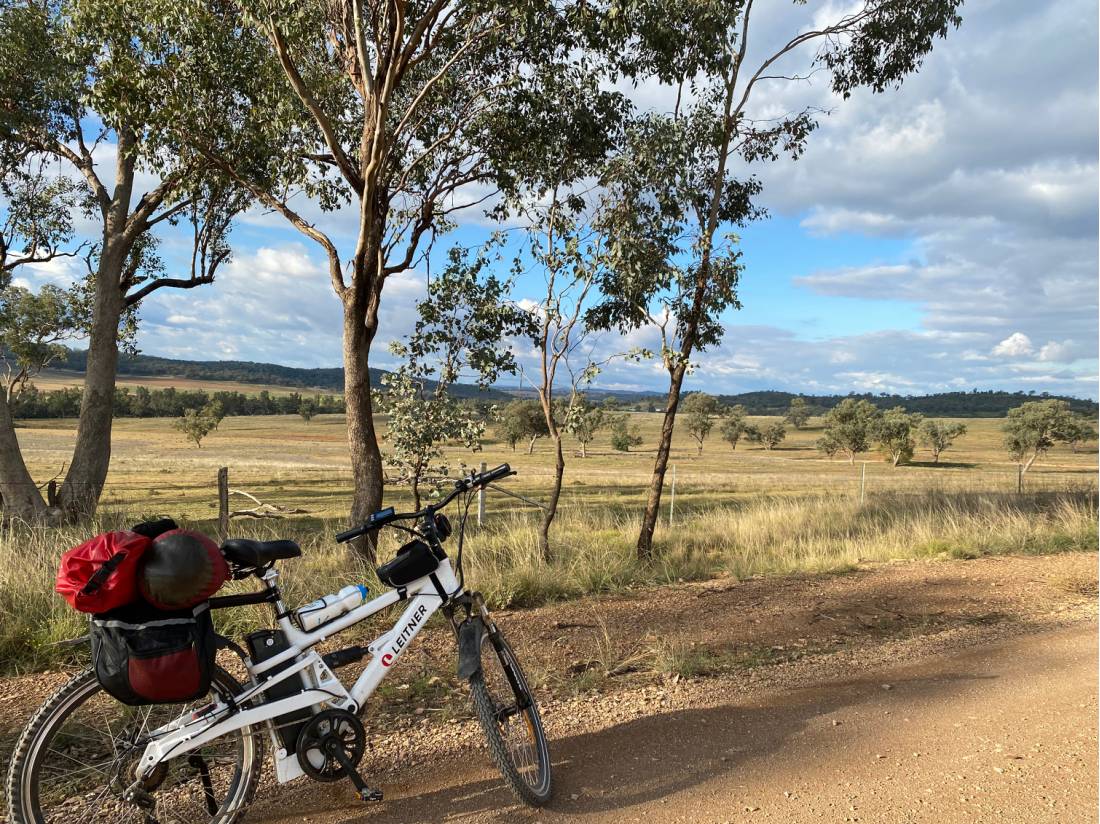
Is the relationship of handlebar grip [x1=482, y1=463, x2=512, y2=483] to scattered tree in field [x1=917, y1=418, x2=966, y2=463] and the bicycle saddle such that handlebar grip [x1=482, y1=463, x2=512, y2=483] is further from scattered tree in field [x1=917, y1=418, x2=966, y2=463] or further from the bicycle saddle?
scattered tree in field [x1=917, y1=418, x2=966, y2=463]

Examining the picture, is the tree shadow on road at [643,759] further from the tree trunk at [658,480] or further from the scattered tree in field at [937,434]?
the scattered tree in field at [937,434]

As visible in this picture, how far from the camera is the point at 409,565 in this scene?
10.5 feet

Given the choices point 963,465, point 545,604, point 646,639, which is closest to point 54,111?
point 545,604

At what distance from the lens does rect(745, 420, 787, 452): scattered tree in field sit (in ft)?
288

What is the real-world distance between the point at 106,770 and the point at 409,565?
1.43 meters

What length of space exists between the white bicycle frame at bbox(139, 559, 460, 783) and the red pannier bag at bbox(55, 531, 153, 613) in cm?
57

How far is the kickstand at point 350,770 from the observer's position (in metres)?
2.96

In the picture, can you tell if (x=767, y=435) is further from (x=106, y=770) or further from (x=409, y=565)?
(x=106, y=770)

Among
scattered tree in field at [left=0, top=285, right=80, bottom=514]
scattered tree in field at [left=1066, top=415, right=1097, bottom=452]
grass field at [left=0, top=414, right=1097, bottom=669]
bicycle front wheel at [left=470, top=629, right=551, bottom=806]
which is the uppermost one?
scattered tree in field at [left=0, top=285, right=80, bottom=514]

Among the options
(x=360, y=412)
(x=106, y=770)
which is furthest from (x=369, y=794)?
(x=360, y=412)

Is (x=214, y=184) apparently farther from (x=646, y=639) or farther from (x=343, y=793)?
(x=343, y=793)

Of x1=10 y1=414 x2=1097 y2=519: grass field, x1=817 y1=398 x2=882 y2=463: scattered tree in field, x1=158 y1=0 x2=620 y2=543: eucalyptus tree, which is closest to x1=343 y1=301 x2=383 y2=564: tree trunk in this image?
x1=158 y1=0 x2=620 y2=543: eucalyptus tree

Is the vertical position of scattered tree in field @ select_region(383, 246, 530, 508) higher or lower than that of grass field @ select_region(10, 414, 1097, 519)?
higher

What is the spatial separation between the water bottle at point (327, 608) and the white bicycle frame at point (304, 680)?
0.03m
